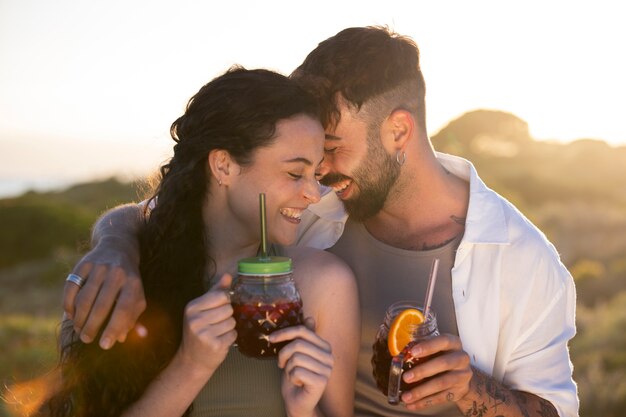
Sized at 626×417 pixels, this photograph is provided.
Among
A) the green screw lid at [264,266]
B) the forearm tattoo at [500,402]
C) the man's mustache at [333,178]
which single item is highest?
the green screw lid at [264,266]

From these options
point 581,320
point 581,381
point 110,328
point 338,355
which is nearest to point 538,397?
point 338,355

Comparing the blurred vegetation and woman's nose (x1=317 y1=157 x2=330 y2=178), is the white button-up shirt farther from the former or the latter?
the blurred vegetation

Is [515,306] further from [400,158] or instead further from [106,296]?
[106,296]

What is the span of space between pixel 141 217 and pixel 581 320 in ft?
29.0

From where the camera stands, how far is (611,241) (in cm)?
1731

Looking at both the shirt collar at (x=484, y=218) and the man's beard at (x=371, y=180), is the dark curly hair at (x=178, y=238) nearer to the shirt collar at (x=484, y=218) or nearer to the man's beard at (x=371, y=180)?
the man's beard at (x=371, y=180)

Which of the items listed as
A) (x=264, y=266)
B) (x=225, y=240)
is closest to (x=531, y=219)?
(x=225, y=240)

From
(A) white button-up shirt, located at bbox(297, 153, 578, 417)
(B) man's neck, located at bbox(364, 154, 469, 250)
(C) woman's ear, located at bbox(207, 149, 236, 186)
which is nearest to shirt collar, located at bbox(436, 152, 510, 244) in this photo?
(A) white button-up shirt, located at bbox(297, 153, 578, 417)

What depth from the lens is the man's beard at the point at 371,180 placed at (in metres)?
4.19

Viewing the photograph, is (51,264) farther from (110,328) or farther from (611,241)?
(110,328)

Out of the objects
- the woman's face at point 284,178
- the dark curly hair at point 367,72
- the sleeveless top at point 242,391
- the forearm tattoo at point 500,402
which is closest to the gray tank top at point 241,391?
the sleeveless top at point 242,391

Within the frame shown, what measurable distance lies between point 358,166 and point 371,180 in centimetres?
11

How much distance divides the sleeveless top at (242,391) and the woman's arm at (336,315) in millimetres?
237

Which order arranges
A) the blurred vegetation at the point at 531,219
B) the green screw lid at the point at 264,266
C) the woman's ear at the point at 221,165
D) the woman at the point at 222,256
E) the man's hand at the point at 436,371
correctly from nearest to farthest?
1. the green screw lid at the point at 264,266
2. the man's hand at the point at 436,371
3. the woman at the point at 222,256
4. the woman's ear at the point at 221,165
5. the blurred vegetation at the point at 531,219
